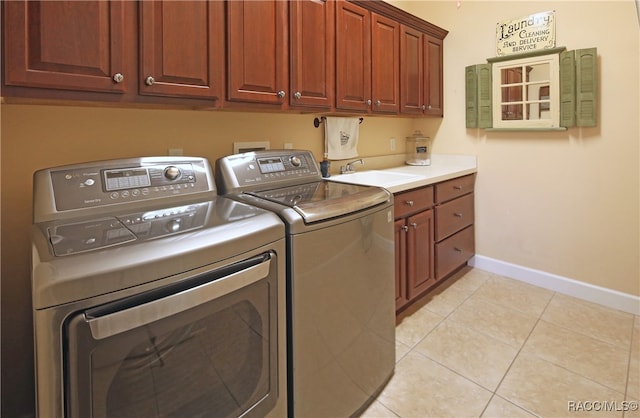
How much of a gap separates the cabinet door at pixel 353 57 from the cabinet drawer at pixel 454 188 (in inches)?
31.0

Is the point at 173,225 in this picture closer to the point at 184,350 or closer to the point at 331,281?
the point at 184,350

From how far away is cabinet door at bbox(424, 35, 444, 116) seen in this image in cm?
278

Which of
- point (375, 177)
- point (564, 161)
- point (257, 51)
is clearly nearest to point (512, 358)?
point (375, 177)

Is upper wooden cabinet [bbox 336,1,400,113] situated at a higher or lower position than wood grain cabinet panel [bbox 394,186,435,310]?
higher

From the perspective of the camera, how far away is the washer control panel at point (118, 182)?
1119mm

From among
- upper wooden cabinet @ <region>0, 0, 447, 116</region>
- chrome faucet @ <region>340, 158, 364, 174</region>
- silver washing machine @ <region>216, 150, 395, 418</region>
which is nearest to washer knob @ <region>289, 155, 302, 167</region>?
silver washing machine @ <region>216, 150, 395, 418</region>

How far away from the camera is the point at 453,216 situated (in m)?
2.62

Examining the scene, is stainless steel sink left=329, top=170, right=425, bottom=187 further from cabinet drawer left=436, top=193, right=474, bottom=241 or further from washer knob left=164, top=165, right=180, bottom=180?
washer knob left=164, top=165, right=180, bottom=180

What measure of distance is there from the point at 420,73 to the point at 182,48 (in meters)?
1.94

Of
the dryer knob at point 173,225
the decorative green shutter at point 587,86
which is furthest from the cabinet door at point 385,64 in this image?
the dryer knob at point 173,225

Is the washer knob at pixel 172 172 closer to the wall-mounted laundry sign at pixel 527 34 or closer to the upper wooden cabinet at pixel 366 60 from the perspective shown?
the upper wooden cabinet at pixel 366 60

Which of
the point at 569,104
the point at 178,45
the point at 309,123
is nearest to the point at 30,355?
the point at 178,45

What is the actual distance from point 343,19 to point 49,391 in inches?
83.3

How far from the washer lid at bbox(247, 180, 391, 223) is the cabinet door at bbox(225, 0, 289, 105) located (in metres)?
0.47
